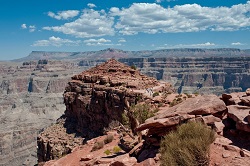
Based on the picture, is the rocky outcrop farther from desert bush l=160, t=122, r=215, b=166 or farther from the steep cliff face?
the steep cliff face

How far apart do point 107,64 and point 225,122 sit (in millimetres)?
63350

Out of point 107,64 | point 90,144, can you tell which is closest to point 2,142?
point 107,64

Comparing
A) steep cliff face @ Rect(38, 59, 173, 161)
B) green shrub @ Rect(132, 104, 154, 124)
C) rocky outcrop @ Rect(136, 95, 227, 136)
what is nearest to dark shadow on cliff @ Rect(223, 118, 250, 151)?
rocky outcrop @ Rect(136, 95, 227, 136)

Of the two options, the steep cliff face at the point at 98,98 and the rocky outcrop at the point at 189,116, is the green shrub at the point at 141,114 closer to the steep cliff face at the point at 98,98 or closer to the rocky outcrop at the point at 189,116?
the rocky outcrop at the point at 189,116

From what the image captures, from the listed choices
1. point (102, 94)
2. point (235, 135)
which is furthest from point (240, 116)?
point (102, 94)

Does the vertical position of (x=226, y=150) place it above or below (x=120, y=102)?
above

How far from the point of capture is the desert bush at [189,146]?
11766 mm

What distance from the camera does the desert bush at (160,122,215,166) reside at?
11.8 m

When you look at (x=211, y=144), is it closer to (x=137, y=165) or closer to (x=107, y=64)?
(x=137, y=165)

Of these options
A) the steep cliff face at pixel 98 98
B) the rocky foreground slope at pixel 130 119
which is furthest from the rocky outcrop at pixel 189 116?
the steep cliff face at pixel 98 98

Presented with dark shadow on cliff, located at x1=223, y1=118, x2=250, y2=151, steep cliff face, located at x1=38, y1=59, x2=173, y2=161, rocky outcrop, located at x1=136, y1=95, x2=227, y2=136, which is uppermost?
rocky outcrop, located at x1=136, y1=95, x2=227, y2=136

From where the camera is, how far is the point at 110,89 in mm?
59375

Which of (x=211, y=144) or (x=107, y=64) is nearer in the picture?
(x=211, y=144)

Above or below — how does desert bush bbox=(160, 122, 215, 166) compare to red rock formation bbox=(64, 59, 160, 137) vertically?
above
